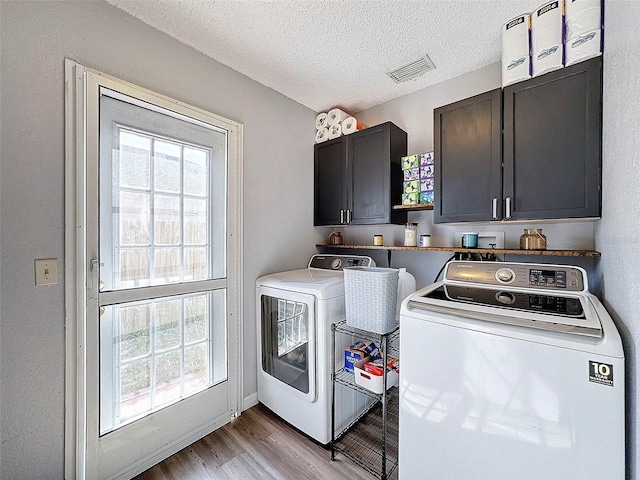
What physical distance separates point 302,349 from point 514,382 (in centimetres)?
122

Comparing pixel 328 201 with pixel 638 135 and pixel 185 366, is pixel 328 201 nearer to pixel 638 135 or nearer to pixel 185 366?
pixel 185 366

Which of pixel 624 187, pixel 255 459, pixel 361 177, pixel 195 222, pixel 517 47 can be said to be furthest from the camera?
pixel 361 177

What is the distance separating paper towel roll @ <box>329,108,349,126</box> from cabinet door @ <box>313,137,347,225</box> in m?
0.18

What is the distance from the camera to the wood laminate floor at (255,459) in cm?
152

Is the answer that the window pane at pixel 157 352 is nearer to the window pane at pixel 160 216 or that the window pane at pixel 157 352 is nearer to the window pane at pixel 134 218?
the window pane at pixel 160 216

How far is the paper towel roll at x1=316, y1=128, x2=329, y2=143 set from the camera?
2555 millimetres

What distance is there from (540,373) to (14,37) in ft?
8.14

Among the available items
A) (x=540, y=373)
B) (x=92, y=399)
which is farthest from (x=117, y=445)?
(x=540, y=373)

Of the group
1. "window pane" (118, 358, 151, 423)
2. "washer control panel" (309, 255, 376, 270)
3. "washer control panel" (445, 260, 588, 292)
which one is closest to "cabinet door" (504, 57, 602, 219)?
"washer control panel" (445, 260, 588, 292)

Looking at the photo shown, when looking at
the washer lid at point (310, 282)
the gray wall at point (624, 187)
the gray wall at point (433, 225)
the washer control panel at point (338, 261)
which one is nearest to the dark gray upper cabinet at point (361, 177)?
the gray wall at point (433, 225)

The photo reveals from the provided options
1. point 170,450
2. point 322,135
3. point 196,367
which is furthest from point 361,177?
point 170,450

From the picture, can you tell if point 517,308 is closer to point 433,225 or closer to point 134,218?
point 433,225

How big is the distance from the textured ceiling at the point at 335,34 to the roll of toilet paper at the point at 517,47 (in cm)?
5

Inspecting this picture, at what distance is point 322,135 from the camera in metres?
2.58
